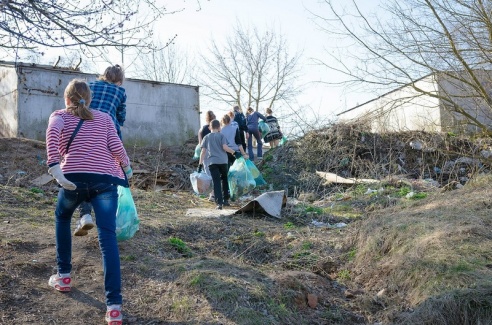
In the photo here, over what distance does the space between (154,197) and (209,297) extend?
18.9 ft

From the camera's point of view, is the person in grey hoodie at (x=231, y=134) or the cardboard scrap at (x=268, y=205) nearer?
the cardboard scrap at (x=268, y=205)

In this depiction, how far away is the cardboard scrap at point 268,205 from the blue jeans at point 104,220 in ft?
13.8

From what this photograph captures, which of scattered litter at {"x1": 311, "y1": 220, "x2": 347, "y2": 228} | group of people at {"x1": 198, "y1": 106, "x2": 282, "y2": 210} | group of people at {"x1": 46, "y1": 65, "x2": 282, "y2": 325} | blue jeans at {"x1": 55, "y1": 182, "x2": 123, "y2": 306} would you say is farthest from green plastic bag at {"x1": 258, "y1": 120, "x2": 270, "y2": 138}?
blue jeans at {"x1": 55, "y1": 182, "x2": 123, "y2": 306}

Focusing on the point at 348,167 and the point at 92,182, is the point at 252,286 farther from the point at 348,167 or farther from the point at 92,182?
the point at 348,167

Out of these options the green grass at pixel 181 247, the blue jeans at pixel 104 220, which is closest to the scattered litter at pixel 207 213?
the green grass at pixel 181 247

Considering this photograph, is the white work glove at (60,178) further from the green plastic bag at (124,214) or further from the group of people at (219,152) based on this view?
the group of people at (219,152)

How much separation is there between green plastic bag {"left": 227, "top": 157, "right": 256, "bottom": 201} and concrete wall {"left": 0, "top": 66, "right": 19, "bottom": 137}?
26.4 feet

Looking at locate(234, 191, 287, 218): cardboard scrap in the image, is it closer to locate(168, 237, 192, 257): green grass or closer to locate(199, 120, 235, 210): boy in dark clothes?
locate(199, 120, 235, 210): boy in dark clothes

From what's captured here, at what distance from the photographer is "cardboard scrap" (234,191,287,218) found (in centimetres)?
813

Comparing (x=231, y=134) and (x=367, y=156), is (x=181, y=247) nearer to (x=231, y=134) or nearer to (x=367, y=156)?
(x=231, y=134)

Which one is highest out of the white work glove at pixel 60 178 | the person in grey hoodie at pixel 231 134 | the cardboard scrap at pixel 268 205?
the person in grey hoodie at pixel 231 134

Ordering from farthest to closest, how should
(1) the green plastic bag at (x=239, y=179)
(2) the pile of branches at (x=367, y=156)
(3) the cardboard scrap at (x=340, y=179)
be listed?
1. (2) the pile of branches at (x=367, y=156)
2. (3) the cardboard scrap at (x=340, y=179)
3. (1) the green plastic bag at (x=239, y=179)

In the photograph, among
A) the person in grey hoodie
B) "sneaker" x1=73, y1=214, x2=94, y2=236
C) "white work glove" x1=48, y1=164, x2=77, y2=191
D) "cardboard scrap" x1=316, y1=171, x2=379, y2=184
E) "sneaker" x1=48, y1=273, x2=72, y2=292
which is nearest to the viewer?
"white work glove" x1=48, y1=164, x2=77, y2=191

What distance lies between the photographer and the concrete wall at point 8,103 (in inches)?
609
